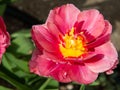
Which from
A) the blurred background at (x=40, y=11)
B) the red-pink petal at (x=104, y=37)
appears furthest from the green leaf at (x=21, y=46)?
the red-pink petal at (x=104, y=37)

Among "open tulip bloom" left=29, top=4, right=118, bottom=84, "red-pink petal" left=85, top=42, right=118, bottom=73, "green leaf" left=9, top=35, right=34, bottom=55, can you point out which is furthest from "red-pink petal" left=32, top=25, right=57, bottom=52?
"green leaf" left=9, top=35, right=34, bottom=55

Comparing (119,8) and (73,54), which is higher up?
(73,54)

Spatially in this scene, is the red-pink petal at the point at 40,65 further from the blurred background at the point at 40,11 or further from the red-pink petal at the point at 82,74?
the blurred background at the point at 40,11

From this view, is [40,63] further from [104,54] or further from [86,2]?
[86,2]

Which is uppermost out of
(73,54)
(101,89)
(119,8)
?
(73,54)

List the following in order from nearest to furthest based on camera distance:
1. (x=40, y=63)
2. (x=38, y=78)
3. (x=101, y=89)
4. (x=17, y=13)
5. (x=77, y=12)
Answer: (x=40, y=63)
(x=77, y=12)
(x=38, y=78)
(x=101, y=89)
(x=17, y=13)

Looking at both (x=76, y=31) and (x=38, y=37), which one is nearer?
(x=38, y=37)

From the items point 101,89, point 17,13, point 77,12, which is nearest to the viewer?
point 77,12

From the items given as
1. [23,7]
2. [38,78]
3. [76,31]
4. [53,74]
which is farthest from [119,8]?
[53,74]
